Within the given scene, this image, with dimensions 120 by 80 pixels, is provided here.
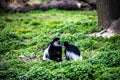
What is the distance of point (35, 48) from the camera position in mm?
10062

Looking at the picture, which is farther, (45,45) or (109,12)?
(109,12)

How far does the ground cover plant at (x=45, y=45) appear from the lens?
7.09 m

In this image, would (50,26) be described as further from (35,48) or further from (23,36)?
(35,48)

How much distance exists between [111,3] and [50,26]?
9.01 ft

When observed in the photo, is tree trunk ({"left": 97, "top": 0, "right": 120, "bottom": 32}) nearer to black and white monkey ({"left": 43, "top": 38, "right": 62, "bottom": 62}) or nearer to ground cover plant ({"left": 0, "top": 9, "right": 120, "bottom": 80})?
ground cover plant ({"left": 0, "top": 9, "right": 120, "bottom": 80})

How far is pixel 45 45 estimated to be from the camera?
10227 mm

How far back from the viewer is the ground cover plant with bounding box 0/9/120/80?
7.09m

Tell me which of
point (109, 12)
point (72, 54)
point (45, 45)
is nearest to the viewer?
point (72, 54)

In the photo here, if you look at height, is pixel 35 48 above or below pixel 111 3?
below

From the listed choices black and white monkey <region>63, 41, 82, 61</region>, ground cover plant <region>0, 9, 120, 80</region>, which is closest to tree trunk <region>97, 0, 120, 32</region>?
ground cover plant <region>0, 9, 120, 80</region>

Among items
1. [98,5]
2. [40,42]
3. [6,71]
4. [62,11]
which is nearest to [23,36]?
[40,42]

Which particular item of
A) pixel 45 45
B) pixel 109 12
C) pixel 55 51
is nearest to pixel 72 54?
pixel 55 51

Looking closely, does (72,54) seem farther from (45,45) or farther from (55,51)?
(45,45)

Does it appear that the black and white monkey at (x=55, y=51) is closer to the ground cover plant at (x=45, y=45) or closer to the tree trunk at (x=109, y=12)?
the ground cover plant at (x=45, y=45)
